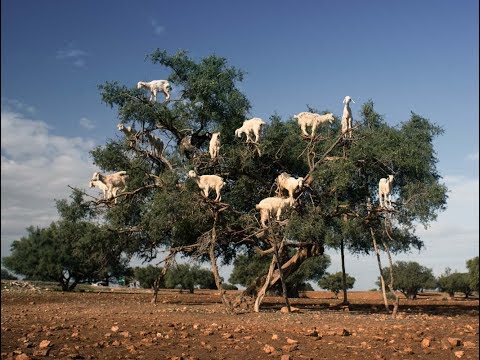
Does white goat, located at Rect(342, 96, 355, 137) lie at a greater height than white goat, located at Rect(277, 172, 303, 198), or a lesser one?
greater

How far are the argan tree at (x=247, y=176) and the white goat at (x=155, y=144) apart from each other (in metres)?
0.22

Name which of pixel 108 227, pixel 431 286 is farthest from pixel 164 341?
pixel 431 286

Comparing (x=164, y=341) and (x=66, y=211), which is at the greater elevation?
(x=66, y=211)

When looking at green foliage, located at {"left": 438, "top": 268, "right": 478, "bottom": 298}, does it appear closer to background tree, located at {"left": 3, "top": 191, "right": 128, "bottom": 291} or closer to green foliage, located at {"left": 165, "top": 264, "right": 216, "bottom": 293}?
green foliage, located at {"left": 165, "top": 264, "right": 216, "bottom": 293}

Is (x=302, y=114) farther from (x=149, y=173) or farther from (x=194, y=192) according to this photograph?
(x=149, y=173)

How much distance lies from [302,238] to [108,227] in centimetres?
915

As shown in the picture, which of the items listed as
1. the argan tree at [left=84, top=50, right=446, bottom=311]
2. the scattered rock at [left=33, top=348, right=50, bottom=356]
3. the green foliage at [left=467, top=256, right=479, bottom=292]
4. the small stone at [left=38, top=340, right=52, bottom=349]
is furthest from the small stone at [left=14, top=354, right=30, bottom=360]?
the green foliage at [left=467, top=256, right=479, bottom=292]

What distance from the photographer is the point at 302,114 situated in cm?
1959

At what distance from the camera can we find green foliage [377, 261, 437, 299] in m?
44.6

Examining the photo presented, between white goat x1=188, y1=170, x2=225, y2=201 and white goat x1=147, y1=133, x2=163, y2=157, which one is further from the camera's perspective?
white goat x1=147, y1=133, x2=163, y2=157

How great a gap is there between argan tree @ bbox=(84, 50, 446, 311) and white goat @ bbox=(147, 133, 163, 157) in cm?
22

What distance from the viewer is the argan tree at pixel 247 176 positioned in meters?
19.3

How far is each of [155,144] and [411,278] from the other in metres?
31.7

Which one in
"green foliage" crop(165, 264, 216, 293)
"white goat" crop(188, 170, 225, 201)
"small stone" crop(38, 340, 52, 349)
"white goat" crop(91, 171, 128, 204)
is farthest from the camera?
"green foliage" crop(165, 264, 216, 293)
